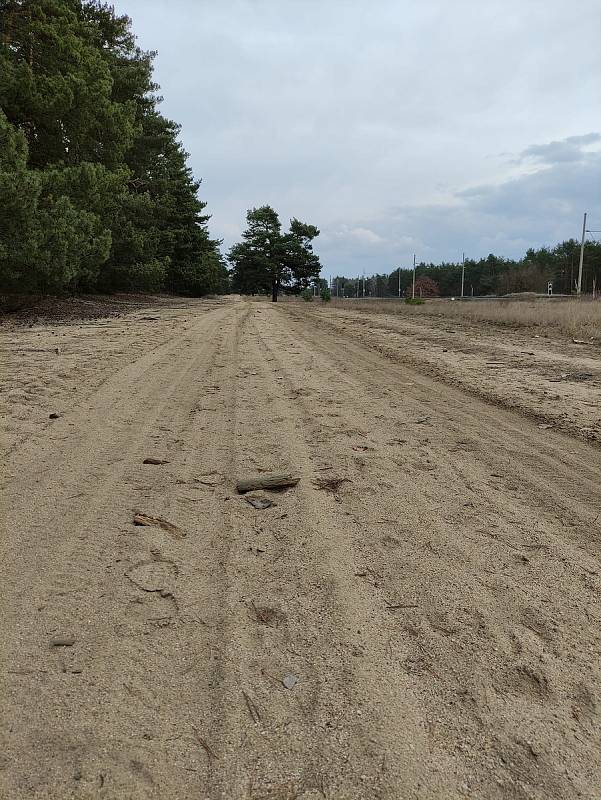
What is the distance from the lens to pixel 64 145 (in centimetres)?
1608

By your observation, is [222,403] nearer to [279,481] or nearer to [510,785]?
[279,481]

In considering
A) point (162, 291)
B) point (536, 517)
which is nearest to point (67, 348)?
point (536, 517)

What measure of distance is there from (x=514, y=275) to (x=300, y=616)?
9132 centimetres

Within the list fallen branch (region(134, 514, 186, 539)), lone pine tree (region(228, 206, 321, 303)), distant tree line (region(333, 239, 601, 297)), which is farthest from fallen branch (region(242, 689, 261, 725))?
distant tree line (region(333, 239, 601, 297))

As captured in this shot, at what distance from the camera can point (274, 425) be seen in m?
4.37

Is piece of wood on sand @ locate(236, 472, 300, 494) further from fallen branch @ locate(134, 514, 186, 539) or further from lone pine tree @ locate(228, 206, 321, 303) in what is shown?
lone pine tree @ locate(228, 206, 321, 303)

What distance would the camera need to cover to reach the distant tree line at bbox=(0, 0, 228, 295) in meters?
11.4

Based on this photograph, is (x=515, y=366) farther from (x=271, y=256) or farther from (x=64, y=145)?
Result: (x=271, y=256)

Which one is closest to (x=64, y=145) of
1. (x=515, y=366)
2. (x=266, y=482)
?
(x=515, y=366)

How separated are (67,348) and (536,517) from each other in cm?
761

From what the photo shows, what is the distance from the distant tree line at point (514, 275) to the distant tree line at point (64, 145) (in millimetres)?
63725

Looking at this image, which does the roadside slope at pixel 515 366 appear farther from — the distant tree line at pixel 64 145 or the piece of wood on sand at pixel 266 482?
the distant tree line at pixel 64 145

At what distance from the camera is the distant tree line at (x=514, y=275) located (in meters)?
74.3

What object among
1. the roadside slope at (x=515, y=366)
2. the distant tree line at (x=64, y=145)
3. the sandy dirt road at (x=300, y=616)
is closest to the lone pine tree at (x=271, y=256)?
the distant tree line at (x=64, y=145)
